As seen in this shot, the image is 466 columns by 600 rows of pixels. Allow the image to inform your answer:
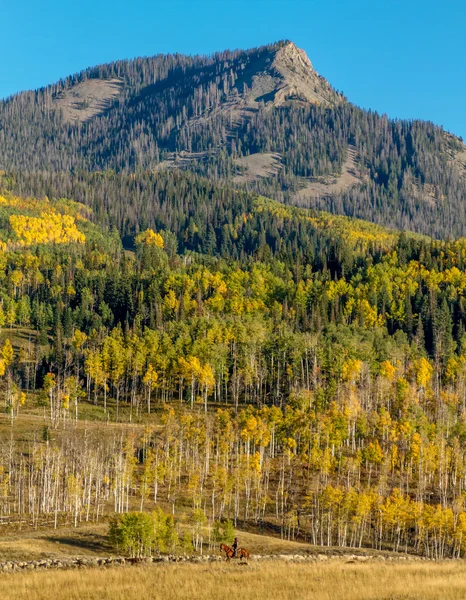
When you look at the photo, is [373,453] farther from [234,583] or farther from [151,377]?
[234,583]

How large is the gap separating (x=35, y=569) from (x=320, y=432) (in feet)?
321

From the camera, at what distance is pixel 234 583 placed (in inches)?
1663

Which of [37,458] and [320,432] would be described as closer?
[37,458]

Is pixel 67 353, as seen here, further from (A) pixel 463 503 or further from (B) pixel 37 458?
(A) pixel 463 503

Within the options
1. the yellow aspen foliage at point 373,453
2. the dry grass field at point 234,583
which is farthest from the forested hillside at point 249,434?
the dry grass field at point 234,583

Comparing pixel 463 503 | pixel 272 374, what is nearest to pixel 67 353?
pixel 272 374

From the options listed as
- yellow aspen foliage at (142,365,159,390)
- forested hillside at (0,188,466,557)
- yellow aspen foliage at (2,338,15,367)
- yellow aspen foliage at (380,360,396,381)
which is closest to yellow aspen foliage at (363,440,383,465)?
forested hillside at (0,188,466,557)

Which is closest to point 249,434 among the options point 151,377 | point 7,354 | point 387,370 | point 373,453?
point 373,453

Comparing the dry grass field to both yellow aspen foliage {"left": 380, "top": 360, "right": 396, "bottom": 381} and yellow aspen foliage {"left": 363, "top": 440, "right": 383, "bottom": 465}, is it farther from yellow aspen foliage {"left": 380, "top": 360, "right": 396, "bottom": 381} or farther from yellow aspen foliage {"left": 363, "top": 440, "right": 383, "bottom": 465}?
yellow aspen foliage {"left": 380, "top": 360, "right": 396, "bottom": 381}

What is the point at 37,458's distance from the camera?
118m

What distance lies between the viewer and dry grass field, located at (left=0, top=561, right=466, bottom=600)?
126ft

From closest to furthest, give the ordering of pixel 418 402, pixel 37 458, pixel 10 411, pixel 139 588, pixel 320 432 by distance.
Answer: pixel 139 588, pixel 37 458, pixel 320 432, pixel 10 411, pixel 418 402

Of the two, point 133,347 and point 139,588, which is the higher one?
point 133,347

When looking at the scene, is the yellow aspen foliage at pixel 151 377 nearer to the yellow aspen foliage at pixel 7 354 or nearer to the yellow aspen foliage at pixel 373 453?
the yellow aspen foliage at pixel 7 354
